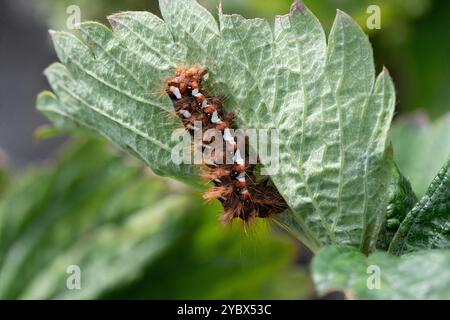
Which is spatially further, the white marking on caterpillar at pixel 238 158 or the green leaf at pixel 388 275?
the white marking on caterpillar at pixel 238 158

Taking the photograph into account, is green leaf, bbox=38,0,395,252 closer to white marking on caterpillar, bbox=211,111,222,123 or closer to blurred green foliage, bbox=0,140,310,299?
white marking on caterpillar, bbox=211,111,222,123

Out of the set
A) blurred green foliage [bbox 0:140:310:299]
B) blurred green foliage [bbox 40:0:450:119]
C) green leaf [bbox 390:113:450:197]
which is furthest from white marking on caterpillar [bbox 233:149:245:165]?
blurred green foliage [bbox 40:0:450:119]

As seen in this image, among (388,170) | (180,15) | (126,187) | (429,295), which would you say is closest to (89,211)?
(126,187)

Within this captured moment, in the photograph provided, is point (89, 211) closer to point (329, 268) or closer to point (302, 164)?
point (302, 164)

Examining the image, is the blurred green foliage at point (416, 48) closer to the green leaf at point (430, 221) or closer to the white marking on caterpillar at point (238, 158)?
the white marking on caterpillar at point (238, 158)

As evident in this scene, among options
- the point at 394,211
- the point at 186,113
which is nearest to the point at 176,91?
the point at 186,113

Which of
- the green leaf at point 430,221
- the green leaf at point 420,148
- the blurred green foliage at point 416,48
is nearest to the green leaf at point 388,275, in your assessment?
the green leaf at point 430,221

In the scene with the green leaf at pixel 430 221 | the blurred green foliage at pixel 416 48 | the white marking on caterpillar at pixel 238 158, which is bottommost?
the green leaf at pixel 430 221

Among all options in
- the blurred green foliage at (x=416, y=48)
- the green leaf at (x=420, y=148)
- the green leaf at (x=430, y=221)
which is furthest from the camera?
the blurred green foliage at (x=416, y=48)
